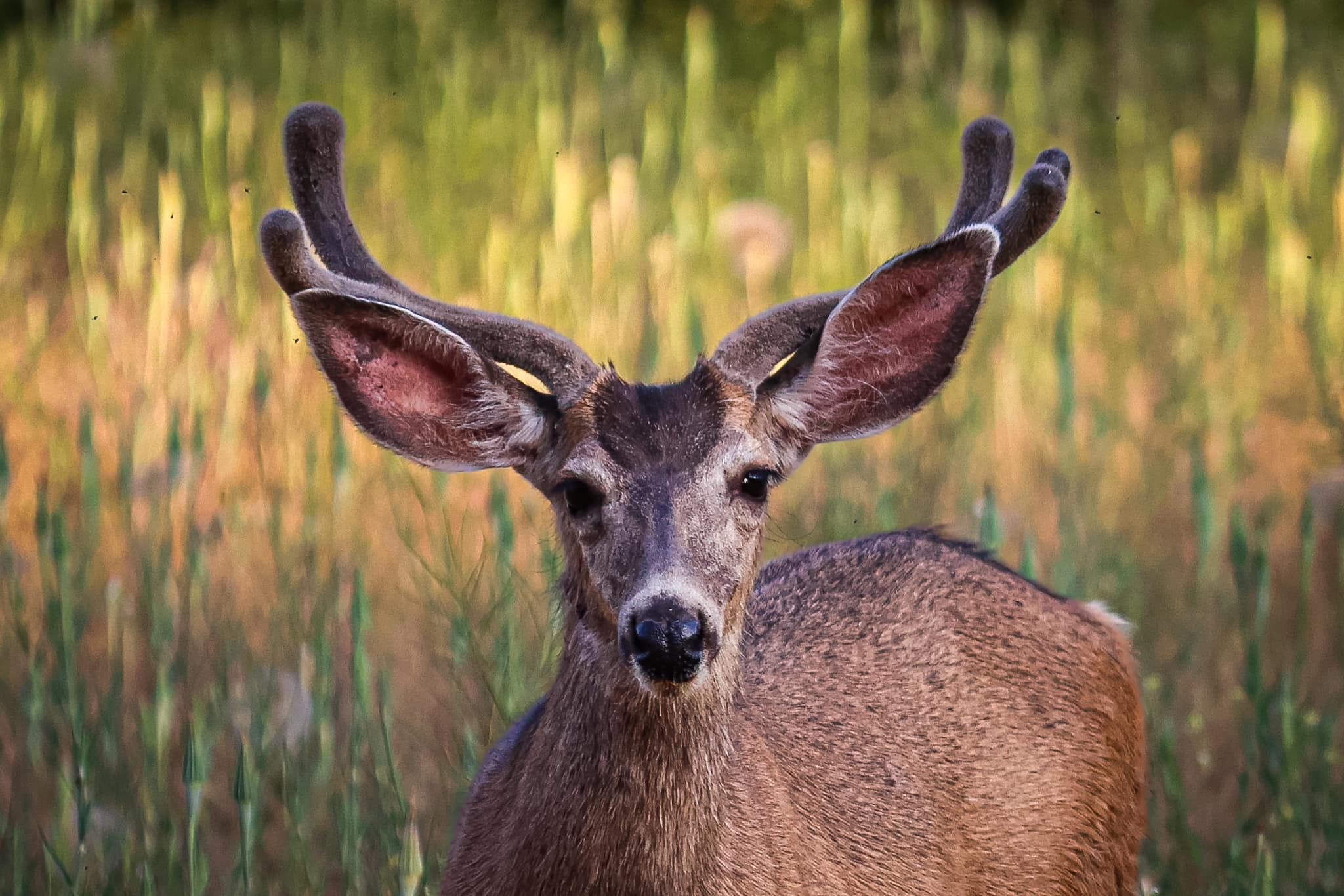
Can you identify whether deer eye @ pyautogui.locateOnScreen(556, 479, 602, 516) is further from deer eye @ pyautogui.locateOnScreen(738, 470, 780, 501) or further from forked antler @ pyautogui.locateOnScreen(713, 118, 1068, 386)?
forked antler @ pyautogui.locateOnScreen(713, 118, 1068, 386)

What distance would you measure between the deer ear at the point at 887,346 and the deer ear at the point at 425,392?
0.48 metres

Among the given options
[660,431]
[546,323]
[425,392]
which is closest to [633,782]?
[660,431]

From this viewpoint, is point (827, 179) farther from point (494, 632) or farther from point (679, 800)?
point (679, 800)

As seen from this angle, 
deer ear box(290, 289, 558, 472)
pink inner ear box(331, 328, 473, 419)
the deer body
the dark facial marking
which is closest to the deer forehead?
the dark facial marking

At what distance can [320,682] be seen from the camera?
13.9 ft

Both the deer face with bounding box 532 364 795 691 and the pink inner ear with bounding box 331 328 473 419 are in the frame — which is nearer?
the deer face with bounding box 532 364 795 691

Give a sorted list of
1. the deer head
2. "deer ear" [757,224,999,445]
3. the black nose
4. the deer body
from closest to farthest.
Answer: the black nose < the deer head < the deer body < "deer ear" [757,224,999,445]

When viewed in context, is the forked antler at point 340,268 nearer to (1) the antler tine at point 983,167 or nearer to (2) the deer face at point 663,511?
(2) the deer face at point 663,511

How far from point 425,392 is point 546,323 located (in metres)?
2.58

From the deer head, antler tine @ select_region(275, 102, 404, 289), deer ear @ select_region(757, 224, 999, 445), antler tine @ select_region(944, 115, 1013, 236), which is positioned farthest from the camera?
antler tine @ select_region(944, 115, 1013, 236)

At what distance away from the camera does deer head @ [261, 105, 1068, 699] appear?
129 inches

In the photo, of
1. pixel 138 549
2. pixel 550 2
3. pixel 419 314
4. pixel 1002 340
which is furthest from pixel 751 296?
pixel 550 2

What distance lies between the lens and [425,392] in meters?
Answer: 3.61

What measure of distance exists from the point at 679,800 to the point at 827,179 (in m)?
5.06
